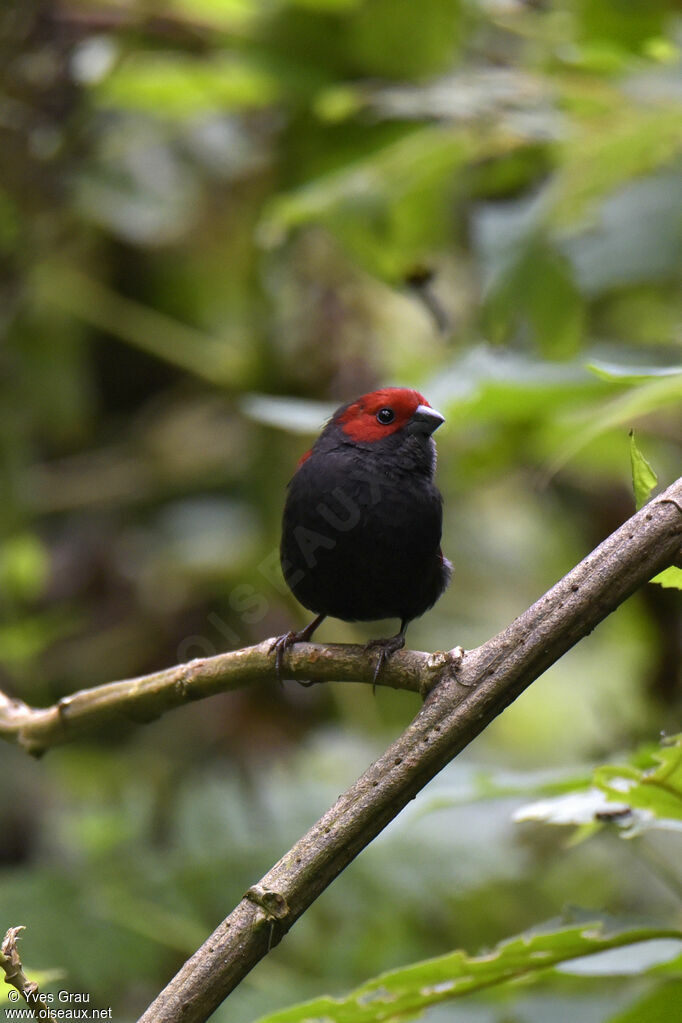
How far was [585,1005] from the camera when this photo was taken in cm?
255

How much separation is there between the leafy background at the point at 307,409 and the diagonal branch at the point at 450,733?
512 mm

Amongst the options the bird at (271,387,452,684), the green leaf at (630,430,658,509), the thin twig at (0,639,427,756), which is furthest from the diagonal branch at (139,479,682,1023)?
the bird at (271,387,452,684)

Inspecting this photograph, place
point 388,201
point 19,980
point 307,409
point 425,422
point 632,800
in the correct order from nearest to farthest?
point 19,980 → point 632,800 → point 425,422 → point 307,409 → point 388,201

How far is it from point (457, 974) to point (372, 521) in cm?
86

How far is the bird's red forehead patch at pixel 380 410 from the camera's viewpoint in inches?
98.0

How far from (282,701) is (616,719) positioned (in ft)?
4.16

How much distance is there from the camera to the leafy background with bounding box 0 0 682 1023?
9.76 ft

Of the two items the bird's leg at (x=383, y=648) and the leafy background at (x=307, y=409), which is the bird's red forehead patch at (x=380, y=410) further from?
the bird's leg at (x=383, y=648)

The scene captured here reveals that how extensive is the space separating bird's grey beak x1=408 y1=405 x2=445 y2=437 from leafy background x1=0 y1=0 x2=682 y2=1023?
0.15 meters

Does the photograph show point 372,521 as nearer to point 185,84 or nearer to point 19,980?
point 19,980

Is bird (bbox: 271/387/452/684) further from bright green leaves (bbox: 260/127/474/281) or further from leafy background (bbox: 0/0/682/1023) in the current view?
bright green leaves (bbox: 260/127/474/281)

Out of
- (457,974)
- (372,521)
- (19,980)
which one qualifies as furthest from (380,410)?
(19,980)

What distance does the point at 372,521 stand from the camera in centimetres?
222

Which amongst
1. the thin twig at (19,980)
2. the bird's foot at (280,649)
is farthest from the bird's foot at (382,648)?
the thin twig at (19,980)
